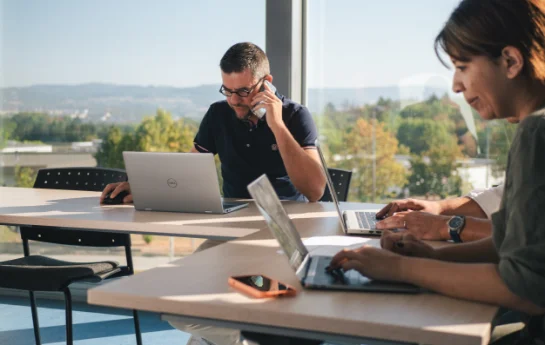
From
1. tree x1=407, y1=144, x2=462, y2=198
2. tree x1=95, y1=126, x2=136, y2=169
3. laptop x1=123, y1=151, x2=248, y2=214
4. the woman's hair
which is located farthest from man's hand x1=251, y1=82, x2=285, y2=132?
tree x1=95, y1=126, x2=136, y2=169

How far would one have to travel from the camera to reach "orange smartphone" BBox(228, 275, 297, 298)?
4.81 ft

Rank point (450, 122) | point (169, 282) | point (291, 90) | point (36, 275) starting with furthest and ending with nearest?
point (291, 90)
point (450, 122)
point (36, 275)
point (169, 282)

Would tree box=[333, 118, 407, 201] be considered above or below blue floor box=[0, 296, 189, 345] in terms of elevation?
above

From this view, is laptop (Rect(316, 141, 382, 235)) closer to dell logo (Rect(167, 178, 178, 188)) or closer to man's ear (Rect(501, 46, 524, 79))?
dell logo (Rect(167, 178, 178, 188))

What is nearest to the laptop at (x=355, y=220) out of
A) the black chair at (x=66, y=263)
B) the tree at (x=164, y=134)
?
the black chair at (x=66, y=263)

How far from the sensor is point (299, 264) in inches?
66.4

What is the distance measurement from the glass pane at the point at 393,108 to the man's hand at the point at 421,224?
6.16 feet

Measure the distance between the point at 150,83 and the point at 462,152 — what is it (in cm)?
199

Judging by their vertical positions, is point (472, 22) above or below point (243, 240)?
above

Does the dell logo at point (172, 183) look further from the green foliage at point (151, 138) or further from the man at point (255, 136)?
the green foliage at point (151, 138)

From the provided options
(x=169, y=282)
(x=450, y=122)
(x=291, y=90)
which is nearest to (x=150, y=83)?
(x=291, y=90)

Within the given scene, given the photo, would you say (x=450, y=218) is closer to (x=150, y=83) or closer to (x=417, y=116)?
(x=417, y=116)

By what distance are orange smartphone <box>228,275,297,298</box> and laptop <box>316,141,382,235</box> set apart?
0.68 meters

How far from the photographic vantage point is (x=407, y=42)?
4.00m
